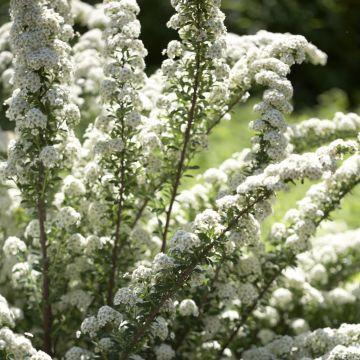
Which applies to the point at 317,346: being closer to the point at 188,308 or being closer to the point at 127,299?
the point at 188,308

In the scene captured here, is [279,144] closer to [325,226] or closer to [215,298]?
[215,298]

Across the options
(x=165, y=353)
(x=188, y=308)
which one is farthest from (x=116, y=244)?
(x=165, y=353)

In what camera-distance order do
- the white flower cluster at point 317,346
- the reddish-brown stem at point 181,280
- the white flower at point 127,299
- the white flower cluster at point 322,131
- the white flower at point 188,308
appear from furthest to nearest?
the white flower cluster at point 322,131 < the white flower at point 188,308 < the white flower cluster at point 317,346 < the white flower at point 127,299 < the reddish-brown stem at point 181,280

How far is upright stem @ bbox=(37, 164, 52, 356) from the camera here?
411 centimetres

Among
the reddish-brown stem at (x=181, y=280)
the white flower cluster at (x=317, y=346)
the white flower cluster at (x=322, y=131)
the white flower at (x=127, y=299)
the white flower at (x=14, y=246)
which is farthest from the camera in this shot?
the white flower cluster at (x=322, y=131)

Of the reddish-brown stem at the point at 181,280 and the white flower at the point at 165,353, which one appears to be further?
the white flower at the point at 165,353

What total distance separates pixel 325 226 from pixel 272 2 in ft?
27.6

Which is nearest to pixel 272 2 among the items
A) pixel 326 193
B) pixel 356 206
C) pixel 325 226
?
pixel 356 206

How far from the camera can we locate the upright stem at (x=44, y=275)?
4.11 m

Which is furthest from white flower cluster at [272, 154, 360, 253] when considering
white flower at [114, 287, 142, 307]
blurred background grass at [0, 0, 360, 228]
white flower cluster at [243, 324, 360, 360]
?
blurred background grass at [0, 0, 360, 228]

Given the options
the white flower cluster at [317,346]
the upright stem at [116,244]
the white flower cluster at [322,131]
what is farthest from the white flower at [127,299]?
the white flower cluster at [322,131]

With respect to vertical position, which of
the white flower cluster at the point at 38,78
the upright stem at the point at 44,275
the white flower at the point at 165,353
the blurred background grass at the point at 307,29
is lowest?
the white flower at the point at 165,353

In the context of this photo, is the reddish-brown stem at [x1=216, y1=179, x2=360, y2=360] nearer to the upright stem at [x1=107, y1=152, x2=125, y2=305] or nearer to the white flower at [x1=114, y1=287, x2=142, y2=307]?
the upright stem at [x1=107, y1=152, x2=125, y2=305]

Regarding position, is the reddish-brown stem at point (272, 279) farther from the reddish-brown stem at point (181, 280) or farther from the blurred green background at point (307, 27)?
the blurred green background at point (307, 27)
